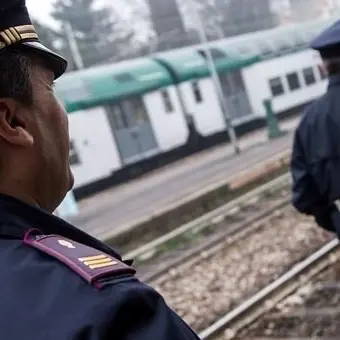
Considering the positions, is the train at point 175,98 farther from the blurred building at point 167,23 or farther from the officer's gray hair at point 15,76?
the officer's gray hair at point 15,76

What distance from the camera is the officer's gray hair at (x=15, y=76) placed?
0.88 meters

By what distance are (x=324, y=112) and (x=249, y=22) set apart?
7779 mm

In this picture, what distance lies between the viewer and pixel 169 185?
30.8 feet

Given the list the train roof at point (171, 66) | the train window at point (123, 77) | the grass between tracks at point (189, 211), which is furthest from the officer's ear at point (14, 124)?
the train window at point (123, 77)

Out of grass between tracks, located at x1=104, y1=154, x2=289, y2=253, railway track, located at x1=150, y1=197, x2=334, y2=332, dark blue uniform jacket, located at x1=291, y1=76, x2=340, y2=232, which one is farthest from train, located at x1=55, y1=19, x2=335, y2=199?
dark blue uniform jacket, located at x1=291, y1=76, x2=340, y2=232

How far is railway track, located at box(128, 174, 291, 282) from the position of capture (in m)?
6.23

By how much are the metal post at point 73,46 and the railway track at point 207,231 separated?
6.92 ft

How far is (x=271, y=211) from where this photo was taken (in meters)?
7.23

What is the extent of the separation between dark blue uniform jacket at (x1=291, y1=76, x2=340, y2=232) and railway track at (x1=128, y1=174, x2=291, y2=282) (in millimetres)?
3257

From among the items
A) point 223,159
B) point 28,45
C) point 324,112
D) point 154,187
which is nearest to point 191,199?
point 154,187

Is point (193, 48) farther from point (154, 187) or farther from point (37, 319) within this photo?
point (37, 319)

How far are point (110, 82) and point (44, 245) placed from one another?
8.34m

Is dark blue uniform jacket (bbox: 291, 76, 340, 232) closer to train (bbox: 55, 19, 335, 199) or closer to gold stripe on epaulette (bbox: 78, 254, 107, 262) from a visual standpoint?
gold stripe on epaulette (bbox: 78, 254, 107, 262)

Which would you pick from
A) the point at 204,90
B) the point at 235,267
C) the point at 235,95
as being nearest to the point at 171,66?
the point at 204,90
